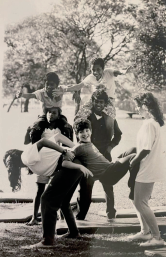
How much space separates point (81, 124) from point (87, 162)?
27 cm

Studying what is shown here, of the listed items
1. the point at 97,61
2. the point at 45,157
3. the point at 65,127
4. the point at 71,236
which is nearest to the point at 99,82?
the point at 97,61

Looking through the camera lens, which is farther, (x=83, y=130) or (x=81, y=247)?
(x=83, y=130)

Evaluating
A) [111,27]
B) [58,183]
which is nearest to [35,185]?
[58,183]

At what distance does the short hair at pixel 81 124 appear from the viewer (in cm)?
230

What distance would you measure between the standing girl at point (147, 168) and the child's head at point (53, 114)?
23.1 inches

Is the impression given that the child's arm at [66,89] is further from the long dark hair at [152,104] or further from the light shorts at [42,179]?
the light shorts at [42,179]

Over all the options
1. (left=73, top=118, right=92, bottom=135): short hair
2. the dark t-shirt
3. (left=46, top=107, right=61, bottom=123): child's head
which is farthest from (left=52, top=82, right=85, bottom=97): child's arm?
the dark t-shirt

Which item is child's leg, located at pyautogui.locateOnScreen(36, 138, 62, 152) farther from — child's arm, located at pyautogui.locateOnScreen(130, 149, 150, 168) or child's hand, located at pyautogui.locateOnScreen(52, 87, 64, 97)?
child's arm, located at pyautogui.locateOnScreen(130, 149, 150, 168)

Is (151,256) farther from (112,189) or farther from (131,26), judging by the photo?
(131,26)

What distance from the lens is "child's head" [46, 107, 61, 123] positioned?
2.34 metres

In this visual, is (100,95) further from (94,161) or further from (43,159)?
(43,159)

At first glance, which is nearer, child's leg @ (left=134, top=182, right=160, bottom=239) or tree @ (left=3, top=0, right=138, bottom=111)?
child's leg @ (left=134, top=182, right=160, bottom=239)

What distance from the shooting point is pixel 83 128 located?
7.54 ft

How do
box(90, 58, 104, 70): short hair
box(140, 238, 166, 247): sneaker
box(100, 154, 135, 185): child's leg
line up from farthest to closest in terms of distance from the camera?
1. box(90, 58, 104, 70): short hair
2. box(100, 154, 135, 185): child's leg
3. box(140, 238, 166, 247): sneaker
